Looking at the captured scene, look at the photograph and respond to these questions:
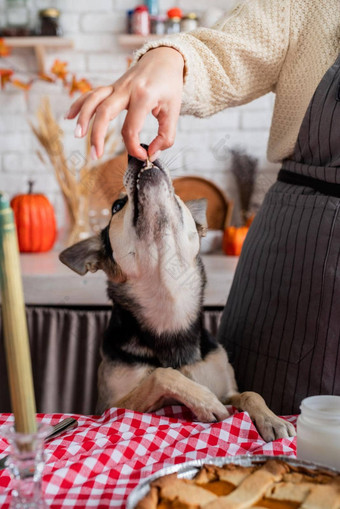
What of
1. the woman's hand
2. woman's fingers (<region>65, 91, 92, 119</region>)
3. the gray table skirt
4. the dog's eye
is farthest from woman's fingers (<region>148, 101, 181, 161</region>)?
the gray table skirt

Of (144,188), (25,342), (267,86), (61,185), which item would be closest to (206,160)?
(61,185)

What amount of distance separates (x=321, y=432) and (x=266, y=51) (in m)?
0.82

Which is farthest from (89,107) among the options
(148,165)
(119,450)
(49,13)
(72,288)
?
(49,13)

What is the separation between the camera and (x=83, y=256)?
4.27ft

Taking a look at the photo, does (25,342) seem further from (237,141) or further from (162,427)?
(237,141)

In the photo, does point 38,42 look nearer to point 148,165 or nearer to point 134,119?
point 148,165

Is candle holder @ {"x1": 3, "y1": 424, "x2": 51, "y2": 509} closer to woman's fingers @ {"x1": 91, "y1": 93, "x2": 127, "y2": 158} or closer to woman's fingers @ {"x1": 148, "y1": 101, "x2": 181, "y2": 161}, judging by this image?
woman's fingers @ {"x1": 91, "y1": 93, "x2": 127, "y2": 158}

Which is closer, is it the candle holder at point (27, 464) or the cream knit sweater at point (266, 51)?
the candle holder at point (27, 464)

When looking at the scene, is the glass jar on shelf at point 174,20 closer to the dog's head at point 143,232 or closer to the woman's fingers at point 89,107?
the dog's head at point 143,232

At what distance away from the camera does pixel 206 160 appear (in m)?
3.32

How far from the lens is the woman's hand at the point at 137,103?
0.78m

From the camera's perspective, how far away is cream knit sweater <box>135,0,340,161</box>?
1.14m

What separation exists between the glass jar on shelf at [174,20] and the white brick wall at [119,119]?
0.51ft

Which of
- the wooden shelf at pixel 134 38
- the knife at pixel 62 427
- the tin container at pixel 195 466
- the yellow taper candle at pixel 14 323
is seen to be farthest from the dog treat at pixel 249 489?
the wooden shelf at pixel 134 38
